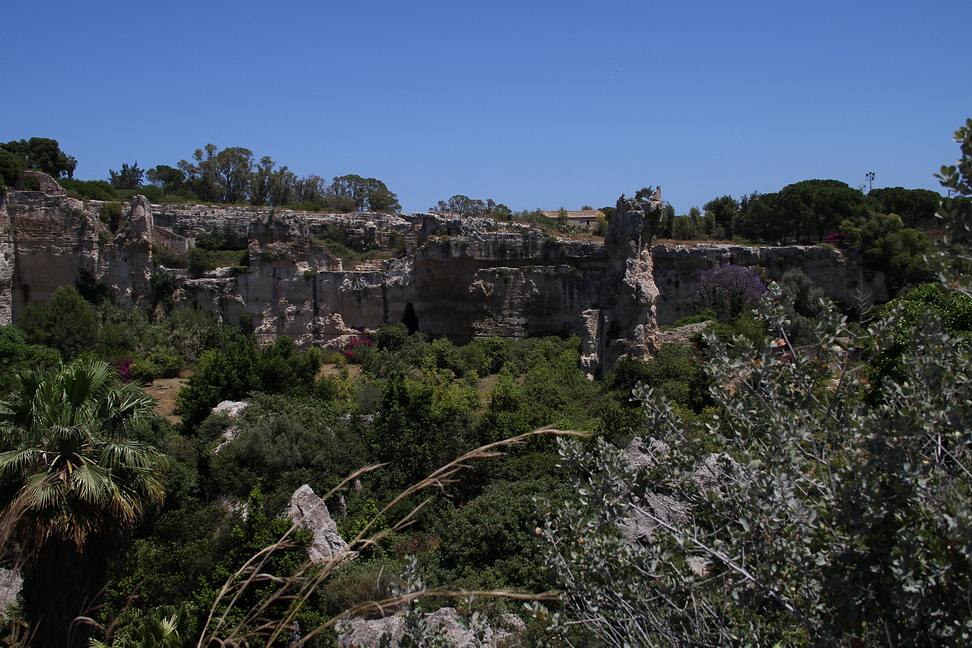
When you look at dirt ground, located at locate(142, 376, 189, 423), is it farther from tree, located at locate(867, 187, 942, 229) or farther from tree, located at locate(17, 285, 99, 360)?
tree, located at locate(867, 187, 942, 229)

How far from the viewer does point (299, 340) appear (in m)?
24.5

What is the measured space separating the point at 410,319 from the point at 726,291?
1204cm

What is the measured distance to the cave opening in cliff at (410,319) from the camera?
1004 inches

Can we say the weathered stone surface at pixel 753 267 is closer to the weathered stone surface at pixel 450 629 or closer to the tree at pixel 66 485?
the weathered stone surface at pixel 450 629

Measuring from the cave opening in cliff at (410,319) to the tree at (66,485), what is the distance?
19120mm

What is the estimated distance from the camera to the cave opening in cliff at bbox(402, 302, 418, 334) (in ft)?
83.7

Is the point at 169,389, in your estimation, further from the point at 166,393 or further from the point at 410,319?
the point at 410,319

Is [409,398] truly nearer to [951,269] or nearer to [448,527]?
[448,527]

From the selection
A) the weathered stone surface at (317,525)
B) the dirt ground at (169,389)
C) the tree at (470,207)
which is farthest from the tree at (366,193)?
the weathered stone surface at (317,525)

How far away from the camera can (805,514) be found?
2.80 meters

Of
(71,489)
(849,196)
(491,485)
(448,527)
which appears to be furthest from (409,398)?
(849,196)

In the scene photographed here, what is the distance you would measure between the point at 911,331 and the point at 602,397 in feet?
44.8

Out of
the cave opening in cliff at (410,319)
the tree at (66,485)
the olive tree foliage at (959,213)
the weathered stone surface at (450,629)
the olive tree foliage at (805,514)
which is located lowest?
the weathered stone surface at (450,629)

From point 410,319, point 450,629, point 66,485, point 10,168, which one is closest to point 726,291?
point 410,319
